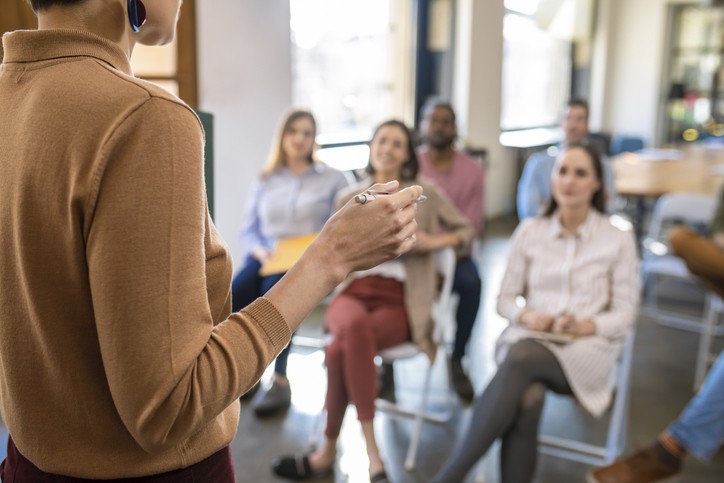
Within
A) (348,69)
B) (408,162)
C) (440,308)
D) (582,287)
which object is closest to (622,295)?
(582,287)

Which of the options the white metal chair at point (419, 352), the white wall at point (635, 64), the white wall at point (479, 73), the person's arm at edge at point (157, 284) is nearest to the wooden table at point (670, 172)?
the white wall at point (479, 73)

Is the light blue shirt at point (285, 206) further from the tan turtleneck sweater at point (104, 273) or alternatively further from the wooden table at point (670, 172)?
the tan turtleneck sweater at point (104, 273)

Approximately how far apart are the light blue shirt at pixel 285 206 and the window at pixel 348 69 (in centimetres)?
160

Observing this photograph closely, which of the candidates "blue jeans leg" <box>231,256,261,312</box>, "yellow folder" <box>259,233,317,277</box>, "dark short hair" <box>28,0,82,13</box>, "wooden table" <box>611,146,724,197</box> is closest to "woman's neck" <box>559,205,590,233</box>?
"yellow folder" <box>259,233,317,277</box>

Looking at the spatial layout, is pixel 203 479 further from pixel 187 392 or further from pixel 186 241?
pixel 186 241

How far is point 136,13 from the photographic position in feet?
2.49

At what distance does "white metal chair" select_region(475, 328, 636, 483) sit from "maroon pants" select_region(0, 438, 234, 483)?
1898 mm

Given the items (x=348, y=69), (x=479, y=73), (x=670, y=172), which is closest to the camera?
(x=670, y=172)

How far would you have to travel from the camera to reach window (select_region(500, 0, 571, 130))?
25.8 ft

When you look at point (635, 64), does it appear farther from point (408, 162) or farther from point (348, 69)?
point (408, 162)

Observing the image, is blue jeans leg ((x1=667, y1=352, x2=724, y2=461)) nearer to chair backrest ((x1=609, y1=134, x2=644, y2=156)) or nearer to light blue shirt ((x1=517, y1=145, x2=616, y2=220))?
light blue shirt ((x1=517, y1=145, x2=616, y2=220))

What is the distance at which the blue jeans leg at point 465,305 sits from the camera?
3.51 metres

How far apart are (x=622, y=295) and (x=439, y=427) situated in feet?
3.36

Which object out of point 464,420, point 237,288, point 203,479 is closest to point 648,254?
point 464,420
